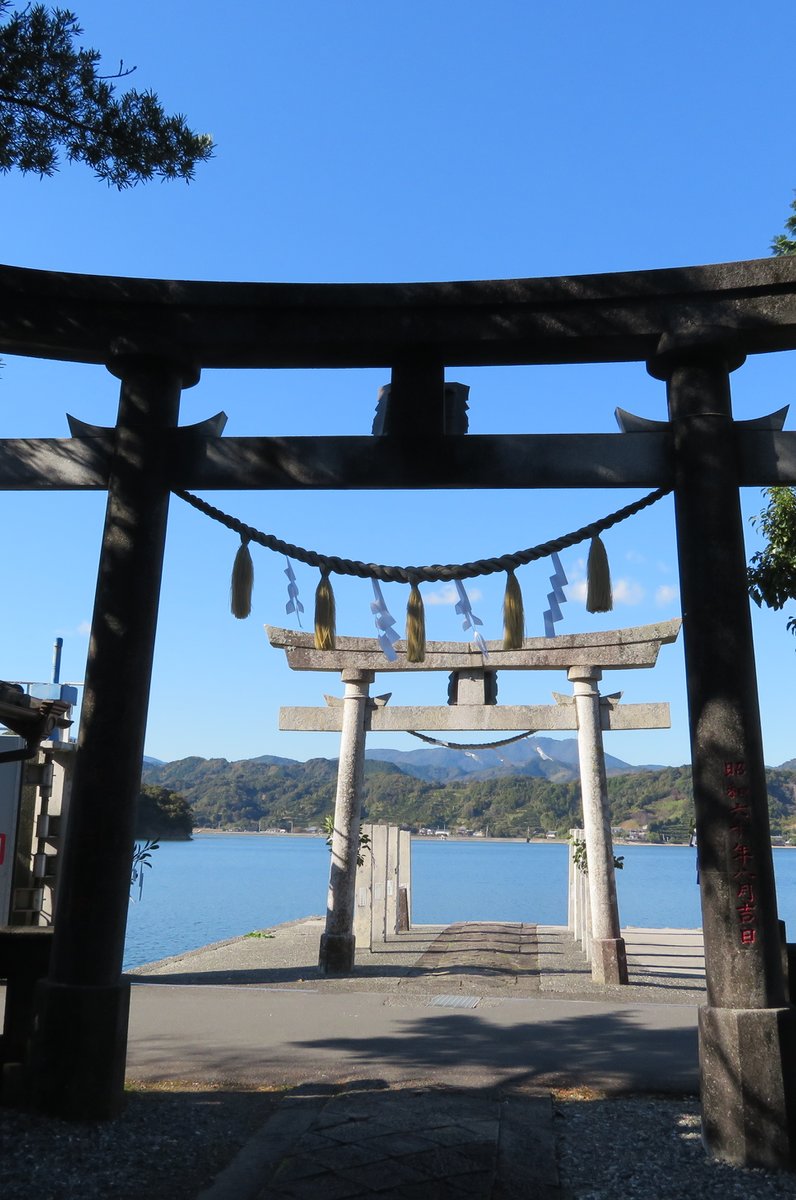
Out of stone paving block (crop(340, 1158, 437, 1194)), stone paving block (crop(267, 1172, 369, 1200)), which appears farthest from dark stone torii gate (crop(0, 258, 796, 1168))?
stone paving block (crop(340, 1158, 437, 1194))

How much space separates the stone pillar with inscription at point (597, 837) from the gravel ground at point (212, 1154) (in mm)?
5721

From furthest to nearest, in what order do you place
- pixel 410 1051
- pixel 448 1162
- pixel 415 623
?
pixel 410 1051
pixel 415 623
pixel 448 1162

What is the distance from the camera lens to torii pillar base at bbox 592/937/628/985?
Answer: 413 inches

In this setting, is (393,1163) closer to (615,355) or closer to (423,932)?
(615,355)

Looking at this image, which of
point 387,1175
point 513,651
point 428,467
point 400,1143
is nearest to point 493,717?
point 513,651

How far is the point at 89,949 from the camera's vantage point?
15.1ft

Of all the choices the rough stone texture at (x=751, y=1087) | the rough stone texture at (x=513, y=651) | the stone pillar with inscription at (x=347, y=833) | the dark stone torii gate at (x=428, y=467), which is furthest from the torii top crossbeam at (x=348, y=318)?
the stone pillar with inscription at (x=347, y=833)

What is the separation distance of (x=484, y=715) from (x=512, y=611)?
7395mm

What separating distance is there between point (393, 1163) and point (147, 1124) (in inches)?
54.3

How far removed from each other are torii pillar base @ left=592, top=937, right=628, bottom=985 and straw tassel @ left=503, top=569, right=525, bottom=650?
6502 millimetres

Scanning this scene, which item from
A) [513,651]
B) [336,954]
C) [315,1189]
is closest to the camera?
Answer: [315,1189]

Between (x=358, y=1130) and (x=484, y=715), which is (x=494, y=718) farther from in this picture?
(x=358, y=1130)

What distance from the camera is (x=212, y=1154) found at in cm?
414

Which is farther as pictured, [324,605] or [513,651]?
[513,651]
